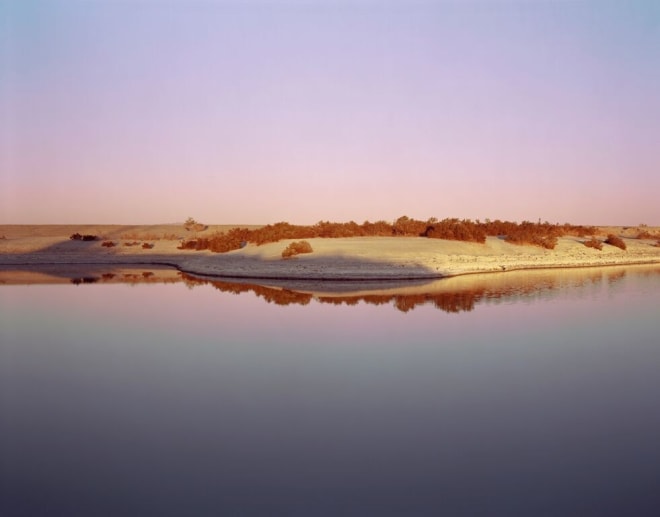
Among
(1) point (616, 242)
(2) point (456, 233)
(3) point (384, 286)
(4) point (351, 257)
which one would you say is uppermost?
(2) point (456, 233)

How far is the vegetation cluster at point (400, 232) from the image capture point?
119 ft

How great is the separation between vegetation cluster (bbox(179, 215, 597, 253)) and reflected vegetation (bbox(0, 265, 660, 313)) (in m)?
7.80

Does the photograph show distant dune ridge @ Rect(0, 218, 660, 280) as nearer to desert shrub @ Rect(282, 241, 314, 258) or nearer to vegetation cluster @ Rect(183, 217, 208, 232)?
desert shrub @ Rect(282, 241, 314, 258)

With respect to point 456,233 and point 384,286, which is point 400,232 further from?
point 384,286

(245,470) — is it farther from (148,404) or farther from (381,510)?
(148,404)

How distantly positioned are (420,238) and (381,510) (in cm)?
3161

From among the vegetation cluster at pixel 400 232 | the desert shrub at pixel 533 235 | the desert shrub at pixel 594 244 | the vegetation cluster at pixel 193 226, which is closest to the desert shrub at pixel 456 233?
the vegetation cluster at pixel 400 232

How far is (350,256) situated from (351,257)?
24 cm

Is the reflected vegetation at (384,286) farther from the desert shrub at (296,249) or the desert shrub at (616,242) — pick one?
the desert shrub at (616,242)

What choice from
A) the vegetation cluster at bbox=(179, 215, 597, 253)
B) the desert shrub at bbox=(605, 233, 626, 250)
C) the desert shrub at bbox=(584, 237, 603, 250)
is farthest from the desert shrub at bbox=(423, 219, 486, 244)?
the desert shrub at bbox=(605, 233, 626, 250)

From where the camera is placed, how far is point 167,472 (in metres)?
5.30

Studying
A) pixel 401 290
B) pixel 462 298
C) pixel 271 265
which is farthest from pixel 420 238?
pixel 462 298

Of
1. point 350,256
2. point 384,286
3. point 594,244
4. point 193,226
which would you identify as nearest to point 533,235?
point 594,244

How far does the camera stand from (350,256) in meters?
28.6
